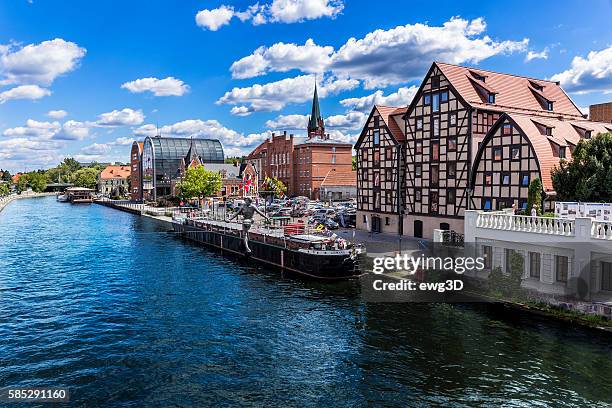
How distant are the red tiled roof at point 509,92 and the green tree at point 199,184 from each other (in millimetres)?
69751

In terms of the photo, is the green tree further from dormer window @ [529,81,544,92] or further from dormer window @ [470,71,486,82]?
dormer window @ [529,81,544,92]

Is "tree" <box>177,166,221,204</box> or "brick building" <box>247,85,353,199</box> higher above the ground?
"brick building" <box>247,85,353,199</box>

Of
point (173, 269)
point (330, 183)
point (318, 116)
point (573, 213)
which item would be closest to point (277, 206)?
point (330, 183)

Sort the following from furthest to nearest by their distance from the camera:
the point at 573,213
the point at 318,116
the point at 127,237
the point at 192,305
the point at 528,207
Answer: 1. the point at 318,116
2. the point at 127,237
3. the point at 528,207
4. the point at 192,305
5. the point at 573,213

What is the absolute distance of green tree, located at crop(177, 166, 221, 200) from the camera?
105 m

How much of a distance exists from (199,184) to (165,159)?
44.3m

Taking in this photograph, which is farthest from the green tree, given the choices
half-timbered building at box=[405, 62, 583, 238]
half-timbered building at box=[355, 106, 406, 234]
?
half-timbered building at box=[405, 62, 583, 238]

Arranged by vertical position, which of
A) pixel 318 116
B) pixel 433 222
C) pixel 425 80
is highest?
pixel 318 116

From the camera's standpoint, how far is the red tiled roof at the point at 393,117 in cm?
Result: 5429

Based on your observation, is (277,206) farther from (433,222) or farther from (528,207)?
(528,207)

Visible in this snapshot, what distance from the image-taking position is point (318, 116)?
126500mm

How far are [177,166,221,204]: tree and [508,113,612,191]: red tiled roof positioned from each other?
76.8 metres

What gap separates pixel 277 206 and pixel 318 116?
158 feet

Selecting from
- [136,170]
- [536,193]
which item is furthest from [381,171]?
[136,170]
